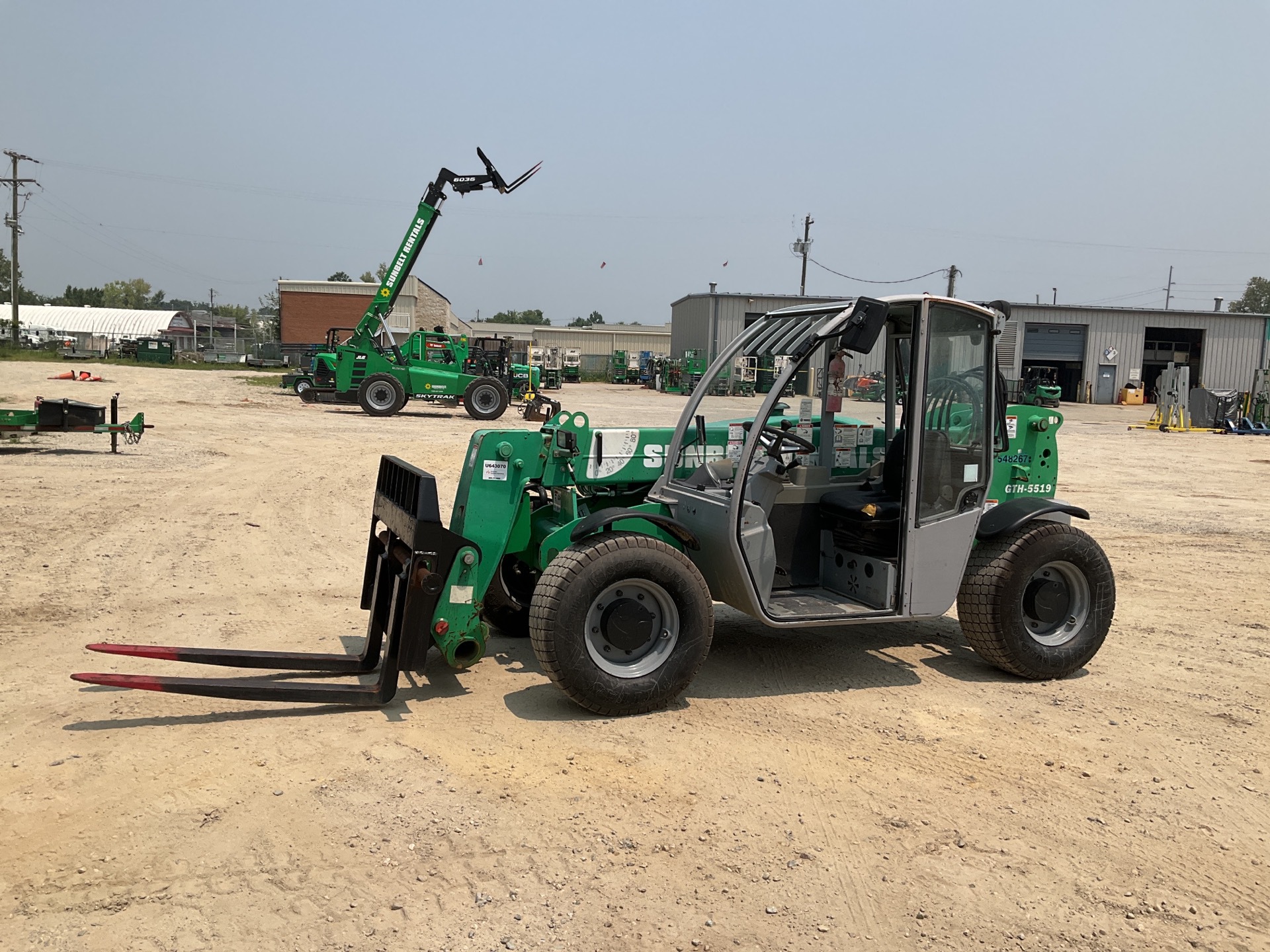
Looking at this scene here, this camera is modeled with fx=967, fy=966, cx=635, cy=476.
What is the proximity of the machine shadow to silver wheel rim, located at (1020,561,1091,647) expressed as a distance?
36 cm

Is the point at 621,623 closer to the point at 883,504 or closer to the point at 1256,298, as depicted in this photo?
the point at 883,504

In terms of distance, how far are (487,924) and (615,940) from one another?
1.38 ft

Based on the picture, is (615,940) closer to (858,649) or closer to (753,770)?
(753,770)

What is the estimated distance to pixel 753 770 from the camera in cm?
437

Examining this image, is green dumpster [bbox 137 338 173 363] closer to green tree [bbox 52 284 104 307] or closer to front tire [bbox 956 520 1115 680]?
front tire [bbox 956 520 1115 680]

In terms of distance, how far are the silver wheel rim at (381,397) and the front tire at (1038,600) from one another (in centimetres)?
1979

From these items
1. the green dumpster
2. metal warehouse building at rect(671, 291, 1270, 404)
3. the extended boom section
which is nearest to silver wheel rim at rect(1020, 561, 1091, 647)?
the extended boom section

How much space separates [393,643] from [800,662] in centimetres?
250

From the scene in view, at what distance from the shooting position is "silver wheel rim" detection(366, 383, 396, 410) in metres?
23.6

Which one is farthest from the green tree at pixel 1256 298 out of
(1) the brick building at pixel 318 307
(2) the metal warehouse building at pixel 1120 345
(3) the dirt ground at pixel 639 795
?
(3) the dirt ground at pixel 639 795

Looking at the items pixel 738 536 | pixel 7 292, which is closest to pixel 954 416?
pixel 738 536

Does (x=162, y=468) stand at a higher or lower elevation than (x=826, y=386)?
lower

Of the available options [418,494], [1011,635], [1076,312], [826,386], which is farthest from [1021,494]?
[1076,312]

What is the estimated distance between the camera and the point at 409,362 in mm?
24547
